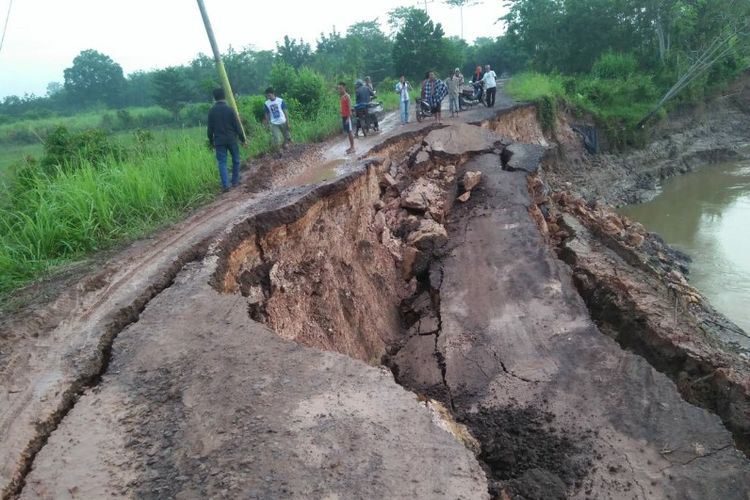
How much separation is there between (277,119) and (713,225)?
11068 mm

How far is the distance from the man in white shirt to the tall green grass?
261cm

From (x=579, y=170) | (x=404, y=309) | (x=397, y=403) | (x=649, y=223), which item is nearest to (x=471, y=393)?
(x=397, y=403)

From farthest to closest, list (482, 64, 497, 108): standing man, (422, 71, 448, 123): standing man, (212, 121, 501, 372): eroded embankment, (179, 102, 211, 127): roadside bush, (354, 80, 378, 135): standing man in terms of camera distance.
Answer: (179, 102, 211, 127): roadside bush < (482, 64, 497, 108): standing man < (422, 71, 448, 123): standing man < (354, 80, 378, 135): standing man < (212, 121, 501, 372): eroded embankment

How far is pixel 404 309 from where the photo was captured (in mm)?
5887

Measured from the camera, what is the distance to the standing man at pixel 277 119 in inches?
349

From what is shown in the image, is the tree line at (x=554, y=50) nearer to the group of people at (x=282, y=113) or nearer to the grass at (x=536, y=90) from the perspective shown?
the grass at (x=536, y=90)

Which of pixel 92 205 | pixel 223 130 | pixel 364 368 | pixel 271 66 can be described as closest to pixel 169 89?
pixel 271 66

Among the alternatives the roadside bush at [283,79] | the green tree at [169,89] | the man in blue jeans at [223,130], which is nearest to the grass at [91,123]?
the green tree at [169,89]

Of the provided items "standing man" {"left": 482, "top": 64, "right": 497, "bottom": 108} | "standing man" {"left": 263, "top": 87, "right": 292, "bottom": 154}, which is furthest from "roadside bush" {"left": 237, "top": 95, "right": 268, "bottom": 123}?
"standing man" {"left": 482, "top": 64, "right": 497, "bottom": 108}

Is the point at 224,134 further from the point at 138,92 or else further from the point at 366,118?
the point at 138,92

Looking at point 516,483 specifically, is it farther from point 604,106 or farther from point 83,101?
point 83,101

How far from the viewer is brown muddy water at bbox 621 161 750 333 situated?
8578 mm

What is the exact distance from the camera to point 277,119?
29.8 feet

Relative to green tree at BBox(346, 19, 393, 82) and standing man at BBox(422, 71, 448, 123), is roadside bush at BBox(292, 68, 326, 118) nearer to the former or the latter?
standing man at BBox(422, 71, 448, 123)
